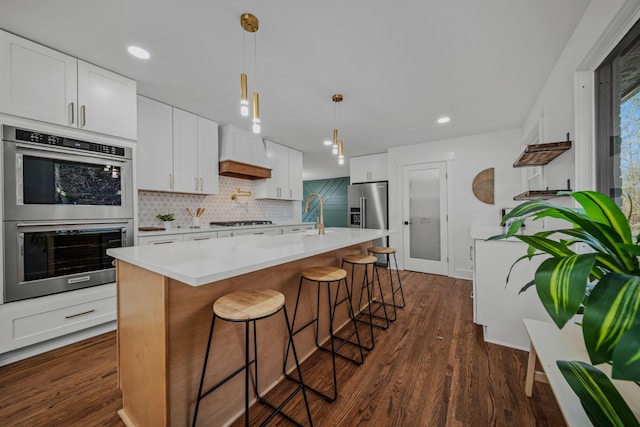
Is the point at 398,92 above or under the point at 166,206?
above

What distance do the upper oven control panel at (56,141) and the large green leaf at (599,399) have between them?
3235 mm

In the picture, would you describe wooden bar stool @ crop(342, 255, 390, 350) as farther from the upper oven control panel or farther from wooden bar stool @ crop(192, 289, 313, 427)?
the upper oven control panel

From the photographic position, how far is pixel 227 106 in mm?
3021

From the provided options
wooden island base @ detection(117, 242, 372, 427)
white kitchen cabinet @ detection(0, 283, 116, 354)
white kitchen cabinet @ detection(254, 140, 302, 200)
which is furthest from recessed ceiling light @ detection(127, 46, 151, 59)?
white kitchen cabinet @ detection(254, 140, 302, 200)

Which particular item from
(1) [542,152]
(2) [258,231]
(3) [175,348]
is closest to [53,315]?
(3) [175,348]

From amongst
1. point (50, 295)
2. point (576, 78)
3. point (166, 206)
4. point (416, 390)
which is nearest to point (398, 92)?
point (576, 78)

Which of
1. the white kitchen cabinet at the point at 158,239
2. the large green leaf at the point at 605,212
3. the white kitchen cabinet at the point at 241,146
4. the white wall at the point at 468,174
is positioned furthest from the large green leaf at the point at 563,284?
the white wall at the point at 468,174

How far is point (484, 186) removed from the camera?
3.94 meters

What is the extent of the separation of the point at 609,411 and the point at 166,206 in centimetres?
390

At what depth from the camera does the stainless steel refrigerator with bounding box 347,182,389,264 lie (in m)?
4.93

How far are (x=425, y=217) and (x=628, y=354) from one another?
4.39 m

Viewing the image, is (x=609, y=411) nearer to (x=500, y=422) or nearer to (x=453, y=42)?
(x=500, y=422)

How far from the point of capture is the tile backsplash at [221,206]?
3123 mm

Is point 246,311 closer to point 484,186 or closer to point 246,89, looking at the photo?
point 246,89
